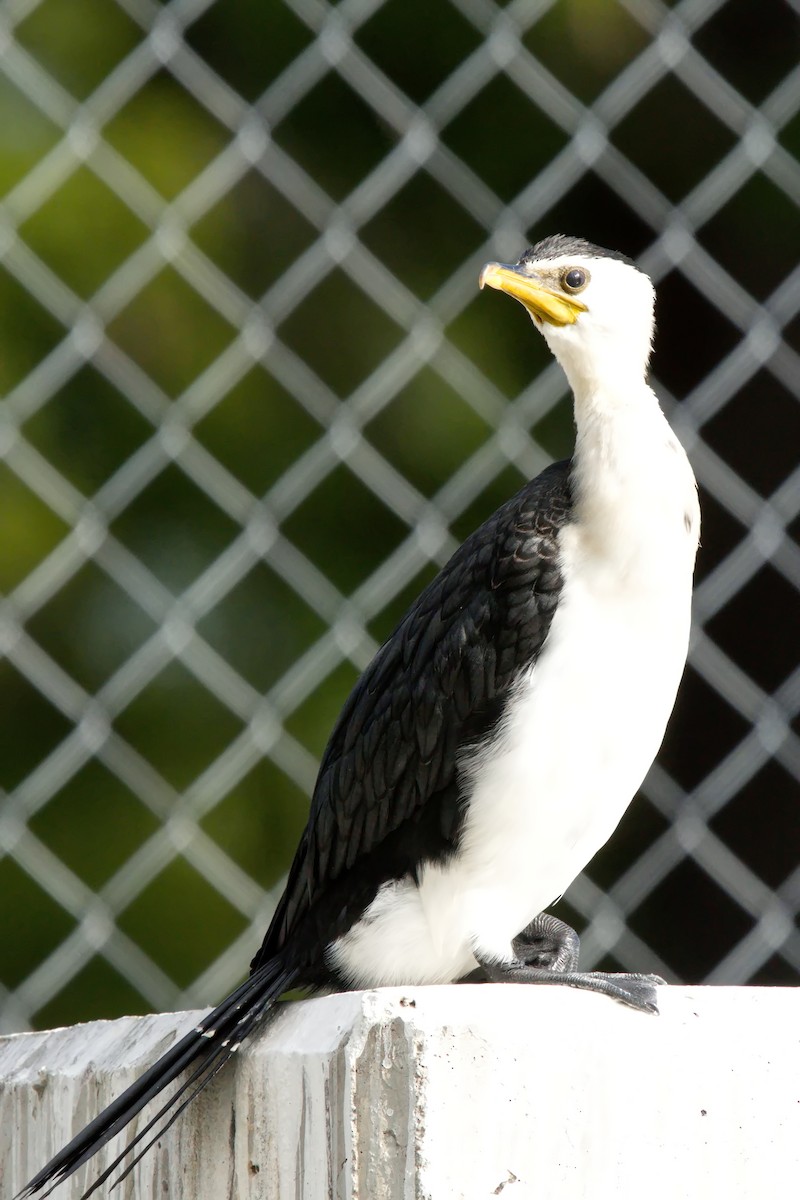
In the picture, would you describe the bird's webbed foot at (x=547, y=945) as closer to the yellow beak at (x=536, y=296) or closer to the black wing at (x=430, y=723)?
the black wing at (x=430, y=723)

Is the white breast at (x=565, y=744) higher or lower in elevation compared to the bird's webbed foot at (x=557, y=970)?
higher

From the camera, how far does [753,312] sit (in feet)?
4.97

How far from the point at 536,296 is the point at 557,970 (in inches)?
12.6

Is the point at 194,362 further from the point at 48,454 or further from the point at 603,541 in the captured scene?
the point at 603,541

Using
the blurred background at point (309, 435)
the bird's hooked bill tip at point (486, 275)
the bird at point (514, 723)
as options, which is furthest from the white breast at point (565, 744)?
the blurred background at point (309, 435)

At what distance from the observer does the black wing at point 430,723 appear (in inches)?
33.4

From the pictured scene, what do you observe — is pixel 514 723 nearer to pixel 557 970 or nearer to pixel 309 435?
pixel 557 970

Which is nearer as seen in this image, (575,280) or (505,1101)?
(505,1101)

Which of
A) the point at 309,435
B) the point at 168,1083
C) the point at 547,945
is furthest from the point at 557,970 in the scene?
the point at 309,435

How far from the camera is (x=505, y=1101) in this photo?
0.67m

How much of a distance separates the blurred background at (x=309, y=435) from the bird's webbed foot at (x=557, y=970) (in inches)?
21.1

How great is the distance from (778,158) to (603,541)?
0.78 meters

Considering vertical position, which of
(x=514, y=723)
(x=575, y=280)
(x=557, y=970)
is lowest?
(x=557, y=970)

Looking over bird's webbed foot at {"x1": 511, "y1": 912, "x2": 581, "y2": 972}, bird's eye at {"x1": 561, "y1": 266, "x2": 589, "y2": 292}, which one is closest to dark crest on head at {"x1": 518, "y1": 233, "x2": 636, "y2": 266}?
bird's eye at {"x1": 561, "y1": 266, "x2": 589, "y2": 292}
